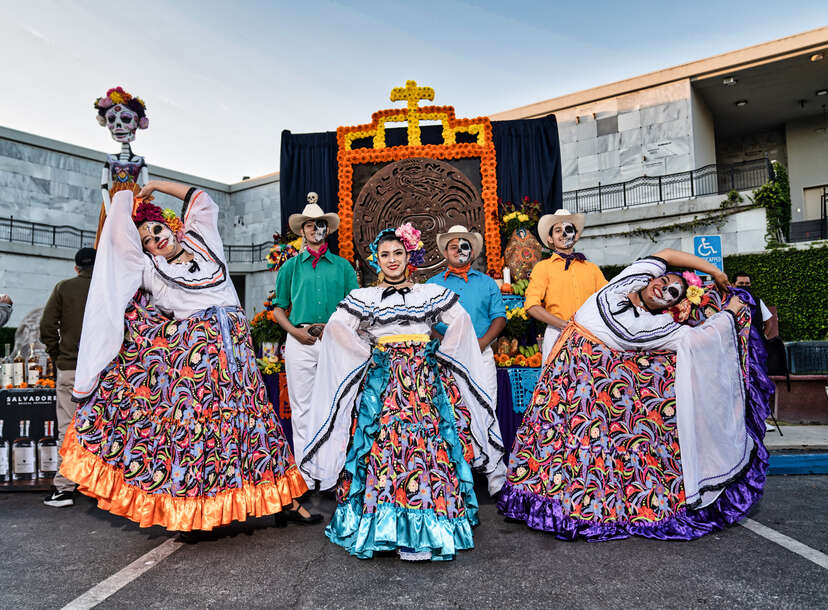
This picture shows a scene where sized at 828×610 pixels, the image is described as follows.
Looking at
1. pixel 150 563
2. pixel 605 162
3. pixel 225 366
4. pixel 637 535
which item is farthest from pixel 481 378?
pixel 605 162

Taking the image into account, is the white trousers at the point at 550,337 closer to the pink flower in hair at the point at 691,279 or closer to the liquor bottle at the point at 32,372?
the pink flower in hair at the point at 691,279

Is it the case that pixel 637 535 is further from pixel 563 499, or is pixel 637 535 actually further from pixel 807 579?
pixel 807 579

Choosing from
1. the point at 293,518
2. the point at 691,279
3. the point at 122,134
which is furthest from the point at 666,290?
the point at 122,134

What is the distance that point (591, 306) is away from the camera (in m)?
4.14

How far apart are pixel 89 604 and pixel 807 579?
365cm

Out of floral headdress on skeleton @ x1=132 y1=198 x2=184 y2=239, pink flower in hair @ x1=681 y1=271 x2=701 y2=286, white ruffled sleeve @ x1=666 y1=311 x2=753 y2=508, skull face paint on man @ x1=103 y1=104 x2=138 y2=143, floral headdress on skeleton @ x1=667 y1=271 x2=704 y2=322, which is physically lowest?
white ruffled sleeve @ x1=666 y1=311 x2=753 y2=508

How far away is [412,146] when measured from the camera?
23.7 feet

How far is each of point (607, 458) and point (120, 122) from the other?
5104 millimetres

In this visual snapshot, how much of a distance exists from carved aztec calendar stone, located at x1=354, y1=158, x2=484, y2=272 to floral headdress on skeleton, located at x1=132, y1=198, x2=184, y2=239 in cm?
310

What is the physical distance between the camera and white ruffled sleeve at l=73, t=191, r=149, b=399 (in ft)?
12.0

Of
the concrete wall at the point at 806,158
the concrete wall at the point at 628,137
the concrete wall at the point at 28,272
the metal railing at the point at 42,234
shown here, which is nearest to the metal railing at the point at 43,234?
the metal railing at the point at 42,234

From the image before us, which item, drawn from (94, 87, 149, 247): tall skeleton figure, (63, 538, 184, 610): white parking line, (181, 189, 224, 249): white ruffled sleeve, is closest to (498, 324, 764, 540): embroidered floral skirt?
(63, 538, 184, 610): white parking line

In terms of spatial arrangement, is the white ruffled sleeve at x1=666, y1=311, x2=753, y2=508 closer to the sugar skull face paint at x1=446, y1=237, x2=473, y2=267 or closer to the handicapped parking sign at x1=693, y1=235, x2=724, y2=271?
the sugar skull face paint at x1=446, y1=237, x2=473, y2=267

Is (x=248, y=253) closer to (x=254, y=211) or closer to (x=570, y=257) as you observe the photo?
(x=254, y=211)
